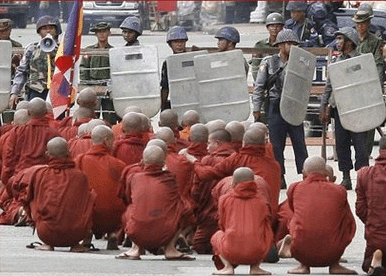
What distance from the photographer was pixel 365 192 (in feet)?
54.7

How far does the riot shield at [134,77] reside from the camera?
2309 centimetres

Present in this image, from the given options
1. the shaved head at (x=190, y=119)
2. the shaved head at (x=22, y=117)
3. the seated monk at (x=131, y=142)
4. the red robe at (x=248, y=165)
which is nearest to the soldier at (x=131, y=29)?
the shaved head at (x=190, y=119)

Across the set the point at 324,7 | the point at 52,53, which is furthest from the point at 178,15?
the point at 52,53

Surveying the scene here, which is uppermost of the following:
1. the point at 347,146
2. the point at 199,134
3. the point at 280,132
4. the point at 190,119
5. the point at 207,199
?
the point at 199,134

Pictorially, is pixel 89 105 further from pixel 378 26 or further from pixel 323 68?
pixel 378 26

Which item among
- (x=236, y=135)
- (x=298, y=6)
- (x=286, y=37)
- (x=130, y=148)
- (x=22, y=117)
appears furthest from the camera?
(x=298, y=6)

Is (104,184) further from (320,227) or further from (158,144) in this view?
(320,227)

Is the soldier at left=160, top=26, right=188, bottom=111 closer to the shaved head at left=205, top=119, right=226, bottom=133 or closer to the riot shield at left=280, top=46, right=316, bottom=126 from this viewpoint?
the riot shield at left=280, top=46, right=316, bottom=126

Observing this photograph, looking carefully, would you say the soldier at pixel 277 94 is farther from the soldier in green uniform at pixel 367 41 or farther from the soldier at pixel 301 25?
the soldier at pixel 301 25

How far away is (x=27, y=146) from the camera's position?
64.7 feet

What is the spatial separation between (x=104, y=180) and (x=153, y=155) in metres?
1.18

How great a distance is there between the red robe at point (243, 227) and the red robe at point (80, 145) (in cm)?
278

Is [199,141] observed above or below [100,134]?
below

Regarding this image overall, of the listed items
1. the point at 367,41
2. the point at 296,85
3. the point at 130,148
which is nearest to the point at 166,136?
the point at 130,148
